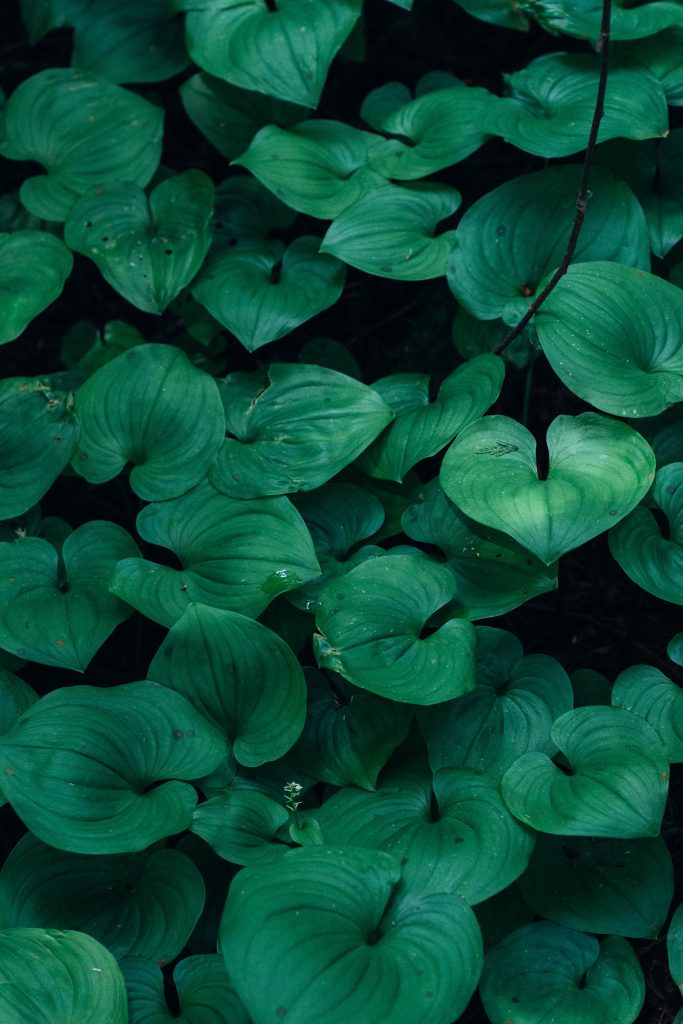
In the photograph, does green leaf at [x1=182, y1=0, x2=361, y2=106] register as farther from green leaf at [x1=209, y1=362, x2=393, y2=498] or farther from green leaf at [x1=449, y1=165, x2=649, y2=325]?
green leaf at [x1=209, y1=362, x2=393, y2=498]

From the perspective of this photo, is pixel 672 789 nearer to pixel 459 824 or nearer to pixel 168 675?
pixel 459 824

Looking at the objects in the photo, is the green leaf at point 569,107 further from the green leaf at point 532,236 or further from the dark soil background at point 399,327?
the dark soil background at point 399,327

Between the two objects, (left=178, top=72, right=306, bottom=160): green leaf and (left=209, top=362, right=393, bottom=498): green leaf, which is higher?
(left=178, top=72, right=306, bottom=160): green leaf

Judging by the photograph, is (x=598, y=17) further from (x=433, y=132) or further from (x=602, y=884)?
(x=602, y=884)

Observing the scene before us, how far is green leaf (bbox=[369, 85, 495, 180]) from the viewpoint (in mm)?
2619

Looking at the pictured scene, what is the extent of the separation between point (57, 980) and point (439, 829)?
0.78m

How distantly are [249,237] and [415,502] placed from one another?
101 centimetres

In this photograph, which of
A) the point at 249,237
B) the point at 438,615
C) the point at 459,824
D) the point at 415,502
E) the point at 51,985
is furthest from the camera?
the point at 249,237

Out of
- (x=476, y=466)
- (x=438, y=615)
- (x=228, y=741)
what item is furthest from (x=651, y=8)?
(x=228, y=741)

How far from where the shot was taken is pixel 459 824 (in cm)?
192

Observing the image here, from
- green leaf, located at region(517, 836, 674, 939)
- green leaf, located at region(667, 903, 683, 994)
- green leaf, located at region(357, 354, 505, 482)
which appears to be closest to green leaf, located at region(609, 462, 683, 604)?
green leaf, located at region(357, 354, 505, 482)

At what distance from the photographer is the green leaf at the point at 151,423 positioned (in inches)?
92.9

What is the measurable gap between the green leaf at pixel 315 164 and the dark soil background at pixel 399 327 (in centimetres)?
34

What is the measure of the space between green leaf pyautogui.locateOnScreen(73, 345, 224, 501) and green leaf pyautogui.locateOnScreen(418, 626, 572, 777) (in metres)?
0.84
